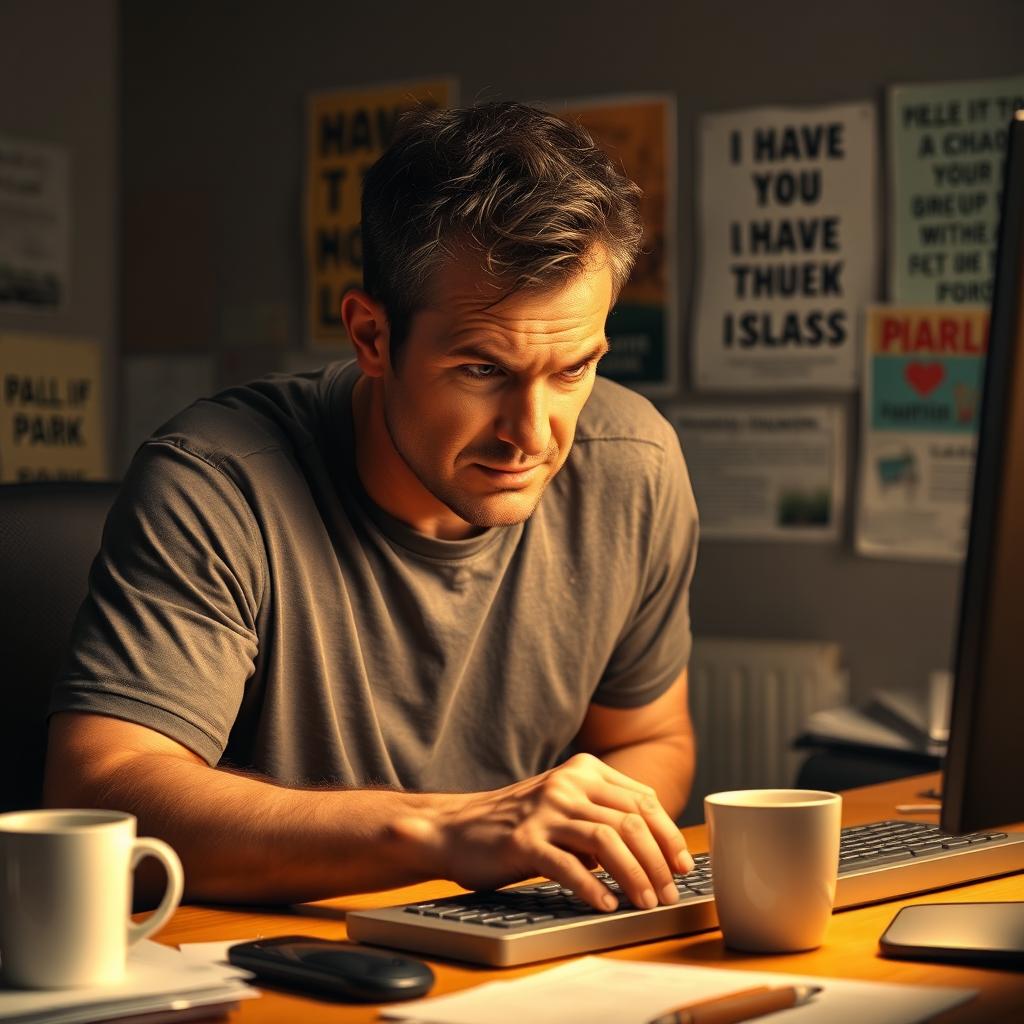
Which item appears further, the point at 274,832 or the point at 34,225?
the point at 34,225

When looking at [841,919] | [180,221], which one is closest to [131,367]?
[180,221]

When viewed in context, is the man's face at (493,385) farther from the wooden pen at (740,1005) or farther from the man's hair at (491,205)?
the wooden pen at (740,1005)

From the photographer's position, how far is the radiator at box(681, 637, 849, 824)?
106 inches

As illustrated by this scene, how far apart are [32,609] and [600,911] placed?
2.44ft

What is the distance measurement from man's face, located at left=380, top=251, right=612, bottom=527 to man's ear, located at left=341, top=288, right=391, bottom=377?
0.04 m

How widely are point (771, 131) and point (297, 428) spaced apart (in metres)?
1.57

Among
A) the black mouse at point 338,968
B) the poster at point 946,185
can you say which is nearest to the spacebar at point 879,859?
the black mouse at point 338,968

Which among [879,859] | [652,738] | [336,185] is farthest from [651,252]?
→ [879,859]

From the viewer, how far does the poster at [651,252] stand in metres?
2.86

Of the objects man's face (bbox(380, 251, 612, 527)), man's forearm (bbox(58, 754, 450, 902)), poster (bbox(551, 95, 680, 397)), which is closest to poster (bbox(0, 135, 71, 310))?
poster (bbox(551, 95, 680, 397))

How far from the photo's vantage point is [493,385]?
1.32 meters

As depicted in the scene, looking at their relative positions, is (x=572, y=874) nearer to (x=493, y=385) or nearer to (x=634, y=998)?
(x=634, y=998)

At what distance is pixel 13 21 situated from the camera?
2.40 metres

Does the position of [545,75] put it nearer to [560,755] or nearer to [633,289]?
[633,289]
